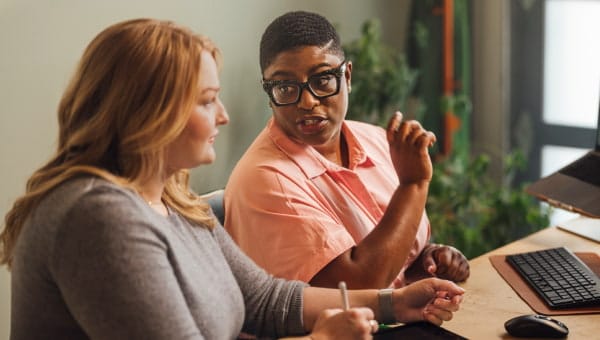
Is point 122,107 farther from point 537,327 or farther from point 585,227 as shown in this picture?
point 585,227

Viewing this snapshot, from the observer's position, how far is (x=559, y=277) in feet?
5.79

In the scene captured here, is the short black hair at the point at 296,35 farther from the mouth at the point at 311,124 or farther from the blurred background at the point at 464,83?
the blurred background at the point at 464,83

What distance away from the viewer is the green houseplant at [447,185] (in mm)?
3045

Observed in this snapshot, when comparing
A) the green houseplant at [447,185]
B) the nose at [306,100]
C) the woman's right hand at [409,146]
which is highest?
the nose at [306,100]

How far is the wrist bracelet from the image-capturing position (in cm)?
160

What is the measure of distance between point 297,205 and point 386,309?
1.00 feet

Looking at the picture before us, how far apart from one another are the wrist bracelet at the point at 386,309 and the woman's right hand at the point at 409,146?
11.8 inches

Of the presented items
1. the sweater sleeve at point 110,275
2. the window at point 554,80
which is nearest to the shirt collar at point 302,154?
the sweater sleeve at point 110,275

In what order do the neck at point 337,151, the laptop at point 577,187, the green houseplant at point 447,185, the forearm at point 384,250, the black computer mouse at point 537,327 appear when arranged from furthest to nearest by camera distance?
the green houseplant at point 447,185 → the laptop at point 577,187 → the neck at point 337,151 → the forearm at point 384,250 → the black computer mouse at point 537,327

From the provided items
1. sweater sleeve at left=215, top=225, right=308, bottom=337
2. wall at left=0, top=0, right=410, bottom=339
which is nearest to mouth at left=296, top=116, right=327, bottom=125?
sweater sleeve at left=215, top=225, right=308, bottom=337

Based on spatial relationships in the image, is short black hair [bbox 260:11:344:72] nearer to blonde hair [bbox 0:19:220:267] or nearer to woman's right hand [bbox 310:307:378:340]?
blonde hair [bbox 0:19:220:267]

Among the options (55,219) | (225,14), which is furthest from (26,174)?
(55,219)

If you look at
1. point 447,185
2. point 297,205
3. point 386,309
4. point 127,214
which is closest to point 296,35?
point 297,205

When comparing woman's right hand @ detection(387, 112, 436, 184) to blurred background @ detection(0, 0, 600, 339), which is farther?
blurred background @ detection(0, 0, 600, 339)
